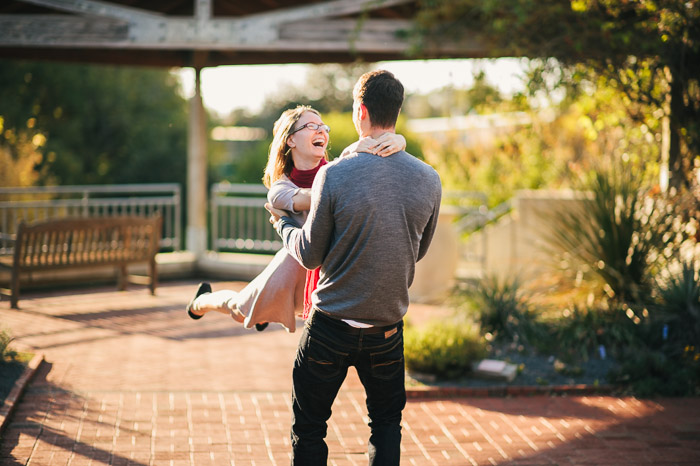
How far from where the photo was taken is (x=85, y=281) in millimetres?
9578

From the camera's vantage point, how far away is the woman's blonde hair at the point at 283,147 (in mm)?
3456

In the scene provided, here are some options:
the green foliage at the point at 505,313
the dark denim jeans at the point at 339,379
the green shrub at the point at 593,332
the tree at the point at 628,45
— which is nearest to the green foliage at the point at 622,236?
the green shrub at the point at 593,332

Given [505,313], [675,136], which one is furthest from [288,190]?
[675,136]

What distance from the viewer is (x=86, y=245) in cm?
873

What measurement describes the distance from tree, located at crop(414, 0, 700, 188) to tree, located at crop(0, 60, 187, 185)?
16705 millimetres

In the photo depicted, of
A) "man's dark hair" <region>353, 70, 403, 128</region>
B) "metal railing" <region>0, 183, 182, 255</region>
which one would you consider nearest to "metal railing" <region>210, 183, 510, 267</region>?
"metal railing" <region>0, 183, 182, 255</region>

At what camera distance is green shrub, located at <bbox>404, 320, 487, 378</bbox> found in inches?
227

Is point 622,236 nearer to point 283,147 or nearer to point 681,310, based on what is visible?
point 681,310

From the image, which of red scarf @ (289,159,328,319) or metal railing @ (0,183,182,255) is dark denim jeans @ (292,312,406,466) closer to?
red scarf @ (289,159,328,319)

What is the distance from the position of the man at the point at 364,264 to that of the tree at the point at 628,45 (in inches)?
190

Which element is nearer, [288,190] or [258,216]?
[288,190]

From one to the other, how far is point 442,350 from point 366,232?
9.86ft

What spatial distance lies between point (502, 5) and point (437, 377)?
13.7ft

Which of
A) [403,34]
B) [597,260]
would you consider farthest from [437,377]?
[403,34]
